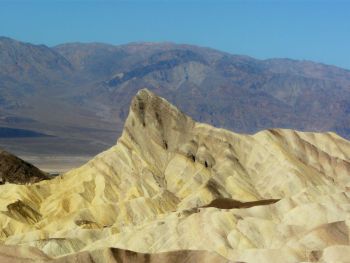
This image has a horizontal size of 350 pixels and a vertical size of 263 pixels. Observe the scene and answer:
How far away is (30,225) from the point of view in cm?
12044

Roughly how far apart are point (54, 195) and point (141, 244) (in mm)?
43101

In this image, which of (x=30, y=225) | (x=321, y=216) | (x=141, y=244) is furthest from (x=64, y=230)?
(x=321, y=216)

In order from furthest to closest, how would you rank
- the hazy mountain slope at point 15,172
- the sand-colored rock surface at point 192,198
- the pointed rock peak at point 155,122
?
the hazy mountain slope at point 15,172 → the pointed rock peak at point 155,122 → the sand-colored rock surface at point 192,198

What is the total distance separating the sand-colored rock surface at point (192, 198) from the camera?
310ft

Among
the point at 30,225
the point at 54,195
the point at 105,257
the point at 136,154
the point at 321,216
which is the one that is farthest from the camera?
the point at 136,154

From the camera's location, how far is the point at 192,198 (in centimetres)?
13050

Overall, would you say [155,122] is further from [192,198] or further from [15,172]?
[15,172]

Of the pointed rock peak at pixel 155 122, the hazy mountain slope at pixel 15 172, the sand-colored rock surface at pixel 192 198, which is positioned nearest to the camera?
the sand-colored rock surface at pixel 192 198

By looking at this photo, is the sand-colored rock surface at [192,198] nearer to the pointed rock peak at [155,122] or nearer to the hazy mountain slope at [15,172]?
the pointed rock peak at [155,122]

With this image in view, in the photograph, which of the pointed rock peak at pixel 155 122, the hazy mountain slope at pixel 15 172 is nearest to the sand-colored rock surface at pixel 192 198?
the pointed rock peak at pixel 155 122

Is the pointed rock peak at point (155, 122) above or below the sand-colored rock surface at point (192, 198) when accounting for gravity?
above

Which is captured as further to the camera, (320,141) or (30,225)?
(320,141)

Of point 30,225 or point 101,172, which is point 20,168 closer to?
point 101,172

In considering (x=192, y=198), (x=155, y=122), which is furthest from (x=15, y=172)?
(x=192, y=198)
